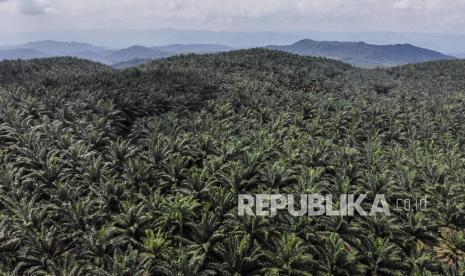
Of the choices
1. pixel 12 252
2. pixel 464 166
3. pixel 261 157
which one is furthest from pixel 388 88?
pixel 12 252

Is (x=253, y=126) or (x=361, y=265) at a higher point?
(x=253, y=126)

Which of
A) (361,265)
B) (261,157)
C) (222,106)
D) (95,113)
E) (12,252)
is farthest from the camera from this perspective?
(222,106)

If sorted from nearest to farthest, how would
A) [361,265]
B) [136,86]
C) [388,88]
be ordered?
[361,265] < [136,86] < [388,88]

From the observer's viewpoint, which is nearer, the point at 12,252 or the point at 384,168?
the point at 12,252

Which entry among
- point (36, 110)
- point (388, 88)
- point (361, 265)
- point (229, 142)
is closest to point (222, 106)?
point (229, 142)

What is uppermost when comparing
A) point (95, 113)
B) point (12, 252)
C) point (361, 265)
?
point (95, 113)

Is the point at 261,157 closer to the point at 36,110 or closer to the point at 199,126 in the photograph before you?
the point at 199,126

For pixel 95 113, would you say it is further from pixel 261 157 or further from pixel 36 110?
pixel 261 157
